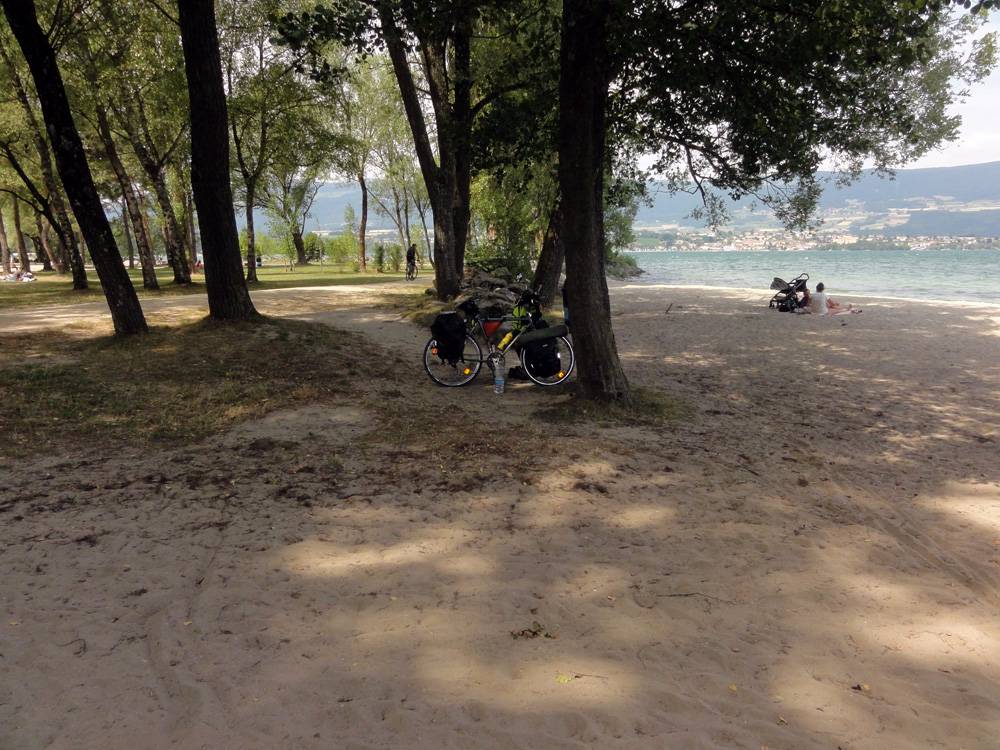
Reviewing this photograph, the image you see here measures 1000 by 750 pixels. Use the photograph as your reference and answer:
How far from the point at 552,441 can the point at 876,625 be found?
12.1 ft

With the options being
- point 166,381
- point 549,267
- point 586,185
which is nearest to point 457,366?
point 586,185

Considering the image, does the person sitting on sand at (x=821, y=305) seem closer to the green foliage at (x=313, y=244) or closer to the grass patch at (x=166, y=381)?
the grass patch at (x=166, y=381)

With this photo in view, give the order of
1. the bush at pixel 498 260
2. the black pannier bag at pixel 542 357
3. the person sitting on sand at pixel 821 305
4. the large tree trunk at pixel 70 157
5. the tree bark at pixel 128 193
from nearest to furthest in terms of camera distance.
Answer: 1. the black pannier bag at pixel 542 357
2. the large tree trunk at pixel 70 157
3. the tree bark at pixel 128 193
4. the person sitting on sand at pixel 821 305
5. the bush at pixel 498 260

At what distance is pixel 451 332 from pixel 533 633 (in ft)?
19.4

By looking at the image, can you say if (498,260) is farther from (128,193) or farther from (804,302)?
(128,193)

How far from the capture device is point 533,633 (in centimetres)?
329

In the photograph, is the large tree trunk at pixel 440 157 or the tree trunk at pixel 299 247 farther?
the tree trunk at pixel 299 247

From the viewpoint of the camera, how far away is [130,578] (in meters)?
3.74

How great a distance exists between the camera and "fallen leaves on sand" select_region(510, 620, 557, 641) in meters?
3.26

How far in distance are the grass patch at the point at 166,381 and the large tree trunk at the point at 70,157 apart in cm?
81

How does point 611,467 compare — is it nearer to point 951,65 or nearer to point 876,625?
point 876,625

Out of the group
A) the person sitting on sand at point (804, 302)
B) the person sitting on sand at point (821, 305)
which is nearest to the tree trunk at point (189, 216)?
the person sitting on sand at point (804, 302)

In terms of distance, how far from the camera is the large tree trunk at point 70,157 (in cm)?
925

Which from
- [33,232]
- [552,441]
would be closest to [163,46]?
[552,441]
